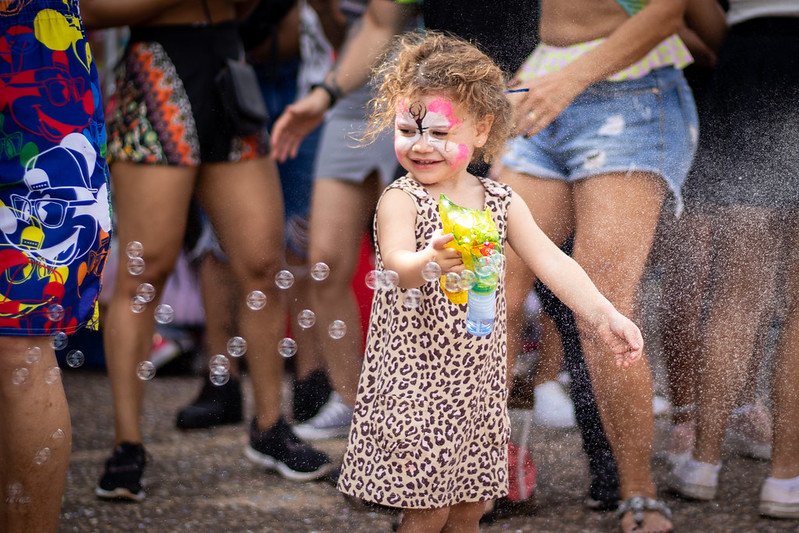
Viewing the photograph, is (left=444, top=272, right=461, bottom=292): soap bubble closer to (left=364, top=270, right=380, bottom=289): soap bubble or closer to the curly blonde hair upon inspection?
(left=364, top=270, right=380, bottom=289): soap bubble

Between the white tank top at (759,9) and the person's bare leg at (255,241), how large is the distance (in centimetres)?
116

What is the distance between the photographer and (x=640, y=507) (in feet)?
7.25

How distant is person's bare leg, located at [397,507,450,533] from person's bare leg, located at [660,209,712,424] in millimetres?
760

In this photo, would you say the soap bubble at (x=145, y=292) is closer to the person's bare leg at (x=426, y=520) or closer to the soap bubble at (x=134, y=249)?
the soap bubble at (x=134, y=249)

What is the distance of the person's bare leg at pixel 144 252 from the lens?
8.04 feet

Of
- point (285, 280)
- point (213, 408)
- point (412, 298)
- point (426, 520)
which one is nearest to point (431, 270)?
point (412, 298)

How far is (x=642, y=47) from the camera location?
7.24 ft

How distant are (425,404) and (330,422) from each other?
650mm

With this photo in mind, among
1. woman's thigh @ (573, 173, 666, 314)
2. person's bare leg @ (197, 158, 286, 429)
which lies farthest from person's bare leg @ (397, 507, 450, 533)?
person's bare leg @ (197, 158, 286, 429)

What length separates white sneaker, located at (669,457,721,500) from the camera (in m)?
2.35

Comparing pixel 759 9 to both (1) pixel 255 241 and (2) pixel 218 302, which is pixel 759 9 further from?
(2) pixel 218 302

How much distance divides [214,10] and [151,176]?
17.6 inches

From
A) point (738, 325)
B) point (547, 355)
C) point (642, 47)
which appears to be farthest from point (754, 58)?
point (547, 355)

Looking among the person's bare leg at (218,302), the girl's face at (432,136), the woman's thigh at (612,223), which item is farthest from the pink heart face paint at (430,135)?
the person's bare leg at (218,302)
